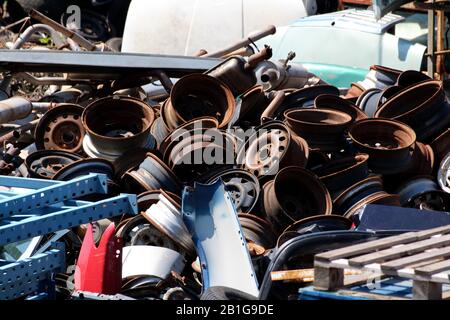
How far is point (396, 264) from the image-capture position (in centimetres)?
410

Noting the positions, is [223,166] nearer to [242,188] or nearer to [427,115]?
[242,188]

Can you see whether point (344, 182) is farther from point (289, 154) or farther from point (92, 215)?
point (92, 215)

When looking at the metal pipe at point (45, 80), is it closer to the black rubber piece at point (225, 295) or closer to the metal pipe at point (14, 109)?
the metal pipe at point (14, 109)

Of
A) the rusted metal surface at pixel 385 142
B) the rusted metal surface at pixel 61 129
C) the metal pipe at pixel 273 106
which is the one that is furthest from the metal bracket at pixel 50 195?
the rusted metal surface at pixel 61 129

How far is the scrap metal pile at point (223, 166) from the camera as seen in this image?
18.6 feet

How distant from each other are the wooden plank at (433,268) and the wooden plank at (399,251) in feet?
0.64

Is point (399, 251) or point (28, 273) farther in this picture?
point (28, 273)

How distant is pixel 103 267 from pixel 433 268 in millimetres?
2071

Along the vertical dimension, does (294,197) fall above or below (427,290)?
below

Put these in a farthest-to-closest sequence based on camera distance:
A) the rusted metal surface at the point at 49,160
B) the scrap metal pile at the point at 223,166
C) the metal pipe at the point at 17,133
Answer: the metal pipe at the point at 17,133 < the rusted metal surface at the point at 49,160 < the scrap metal pile at the point at 223,166

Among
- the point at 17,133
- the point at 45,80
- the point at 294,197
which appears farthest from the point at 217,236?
the point at 45,80

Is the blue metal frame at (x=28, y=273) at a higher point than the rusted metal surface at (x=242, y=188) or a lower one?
higher
